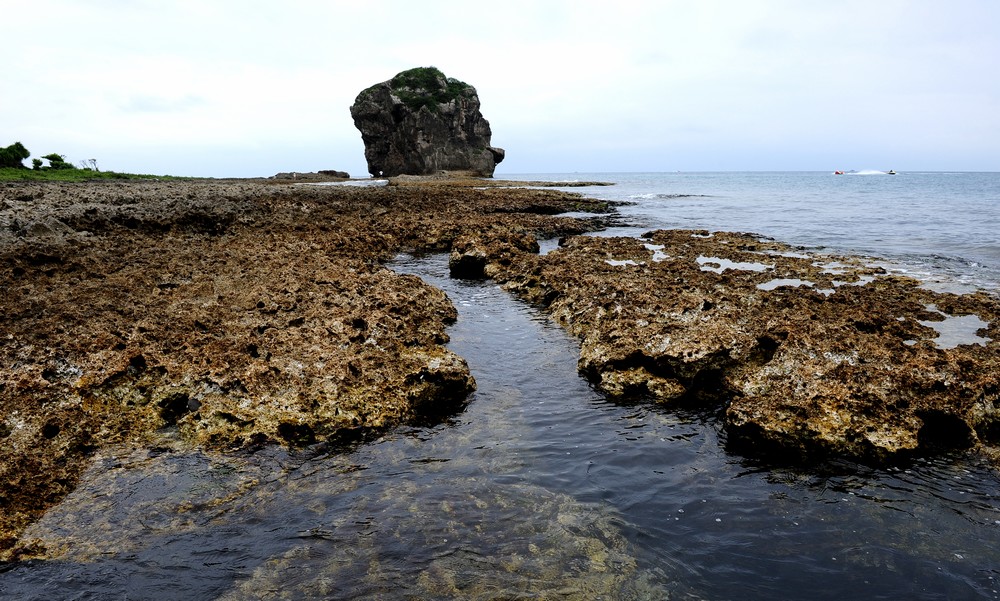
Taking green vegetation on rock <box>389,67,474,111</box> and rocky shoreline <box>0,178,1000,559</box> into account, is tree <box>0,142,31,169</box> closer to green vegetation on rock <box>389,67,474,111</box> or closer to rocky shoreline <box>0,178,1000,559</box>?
rocky shoreline <box>0,178,1000,559</box>

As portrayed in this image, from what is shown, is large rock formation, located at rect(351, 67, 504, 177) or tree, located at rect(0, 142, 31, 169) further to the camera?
large rock formation, located at rect(351, 67, 504, 177)

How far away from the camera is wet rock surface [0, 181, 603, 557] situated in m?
7.07

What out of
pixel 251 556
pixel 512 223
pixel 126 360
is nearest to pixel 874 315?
pixel 251 556

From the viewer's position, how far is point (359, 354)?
9055 mm

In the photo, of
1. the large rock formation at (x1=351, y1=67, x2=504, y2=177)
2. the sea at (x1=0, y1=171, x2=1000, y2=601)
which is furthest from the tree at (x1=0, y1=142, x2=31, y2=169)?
the sea at (x1=0, y1=171, x2=1000, y2=601)

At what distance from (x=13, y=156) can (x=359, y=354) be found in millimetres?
67810

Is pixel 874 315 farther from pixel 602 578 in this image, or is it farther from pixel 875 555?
pixel 602 578

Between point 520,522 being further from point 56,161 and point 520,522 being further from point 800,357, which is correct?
point 56,161

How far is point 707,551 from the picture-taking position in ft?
18.5

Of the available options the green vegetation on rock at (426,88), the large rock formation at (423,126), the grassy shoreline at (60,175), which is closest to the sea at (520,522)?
the grassy shoreline at (60,175)

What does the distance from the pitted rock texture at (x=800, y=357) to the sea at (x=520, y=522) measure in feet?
1.55

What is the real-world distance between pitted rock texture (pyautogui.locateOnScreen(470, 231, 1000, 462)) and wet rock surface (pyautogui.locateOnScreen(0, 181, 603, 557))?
3369 millimetres

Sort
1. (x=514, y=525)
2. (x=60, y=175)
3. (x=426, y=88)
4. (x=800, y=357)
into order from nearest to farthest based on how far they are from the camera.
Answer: (x=514, y=525) < (x=800, y=357) < (x=60, y=175) < (x=426, y=88)

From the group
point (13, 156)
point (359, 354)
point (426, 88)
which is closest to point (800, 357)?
point (359, 354)
